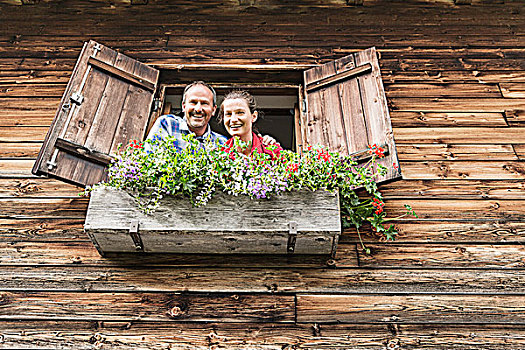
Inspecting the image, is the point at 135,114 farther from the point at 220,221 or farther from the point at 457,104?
the point at 457,104

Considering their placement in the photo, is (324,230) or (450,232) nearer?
(324,230)

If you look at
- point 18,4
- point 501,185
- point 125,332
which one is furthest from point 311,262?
point 18,4

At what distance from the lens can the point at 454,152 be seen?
11.7 ft

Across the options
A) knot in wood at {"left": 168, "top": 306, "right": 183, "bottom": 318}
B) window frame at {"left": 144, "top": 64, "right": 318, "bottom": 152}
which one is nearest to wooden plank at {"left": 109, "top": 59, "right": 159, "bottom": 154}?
window frame at {"left": 144, "top": 64, "right": 318, "bottom": 152}

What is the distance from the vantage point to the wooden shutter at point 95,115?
3.09 meters

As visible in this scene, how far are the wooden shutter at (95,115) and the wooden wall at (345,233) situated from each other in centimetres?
32

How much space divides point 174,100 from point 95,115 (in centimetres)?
97

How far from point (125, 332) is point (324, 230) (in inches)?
44.7

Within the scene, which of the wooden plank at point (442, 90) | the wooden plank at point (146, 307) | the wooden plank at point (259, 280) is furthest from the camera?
the wooden plank at point (442, 90)

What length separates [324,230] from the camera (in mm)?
2785

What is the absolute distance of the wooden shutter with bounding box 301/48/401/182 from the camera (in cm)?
334

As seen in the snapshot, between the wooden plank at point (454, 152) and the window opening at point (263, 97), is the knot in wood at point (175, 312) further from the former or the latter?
the wooden plank at point (454, 152)

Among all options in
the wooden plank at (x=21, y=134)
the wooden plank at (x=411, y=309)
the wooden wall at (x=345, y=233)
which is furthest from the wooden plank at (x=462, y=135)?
the wooden plank at (x=21, y=134)

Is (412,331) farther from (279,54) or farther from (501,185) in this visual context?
(279,54)
